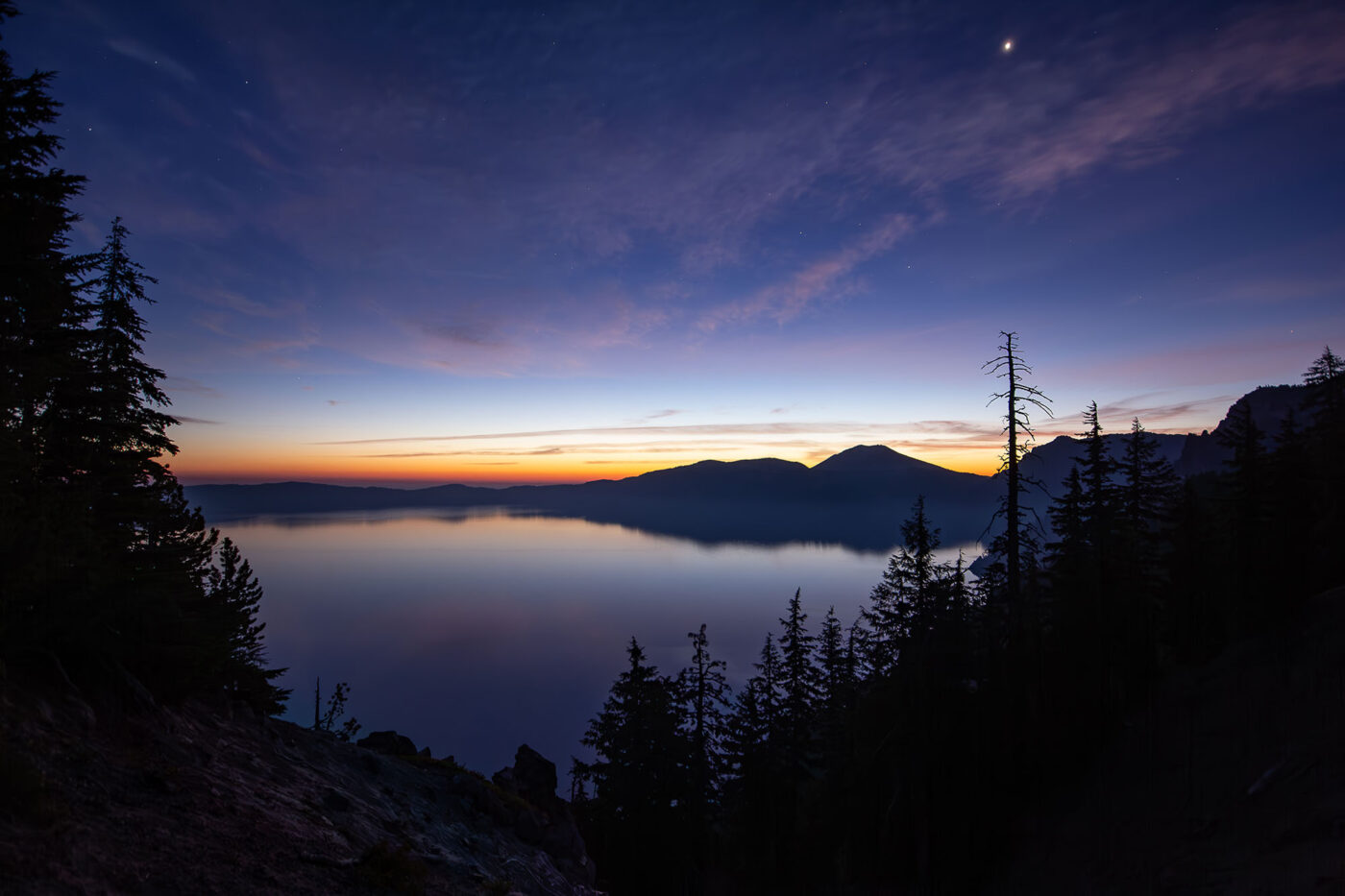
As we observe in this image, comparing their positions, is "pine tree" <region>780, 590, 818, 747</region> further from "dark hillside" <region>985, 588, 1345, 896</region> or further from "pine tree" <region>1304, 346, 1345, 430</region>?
"pine tree" <region>1304, 346, 1345, 430</region>

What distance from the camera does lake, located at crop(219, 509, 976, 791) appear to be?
2511 inches

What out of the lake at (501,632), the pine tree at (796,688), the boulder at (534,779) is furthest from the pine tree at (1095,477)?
the lake at (501,632)

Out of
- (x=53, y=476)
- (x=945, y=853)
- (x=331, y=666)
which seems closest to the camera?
(x=53, y=476)

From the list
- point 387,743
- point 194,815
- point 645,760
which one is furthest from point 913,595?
point 387,743

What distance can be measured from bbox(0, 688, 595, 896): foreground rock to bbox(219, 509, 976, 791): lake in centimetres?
4707

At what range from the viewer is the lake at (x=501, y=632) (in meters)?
63.8

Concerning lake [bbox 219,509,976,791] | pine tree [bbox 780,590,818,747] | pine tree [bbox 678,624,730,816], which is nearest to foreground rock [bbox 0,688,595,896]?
pine tree [bbox 678,624,730,816]

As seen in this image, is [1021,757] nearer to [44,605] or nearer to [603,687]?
[44,605]

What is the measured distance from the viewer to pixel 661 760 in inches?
918

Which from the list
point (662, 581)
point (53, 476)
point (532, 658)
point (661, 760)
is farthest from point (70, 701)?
point (662, 581)

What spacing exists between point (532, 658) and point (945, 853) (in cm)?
7636

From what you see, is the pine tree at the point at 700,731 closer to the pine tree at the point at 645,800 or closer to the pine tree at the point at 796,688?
the pine tree at the point at 645,800

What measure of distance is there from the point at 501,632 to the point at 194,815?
97.8m

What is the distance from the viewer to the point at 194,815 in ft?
22.9
